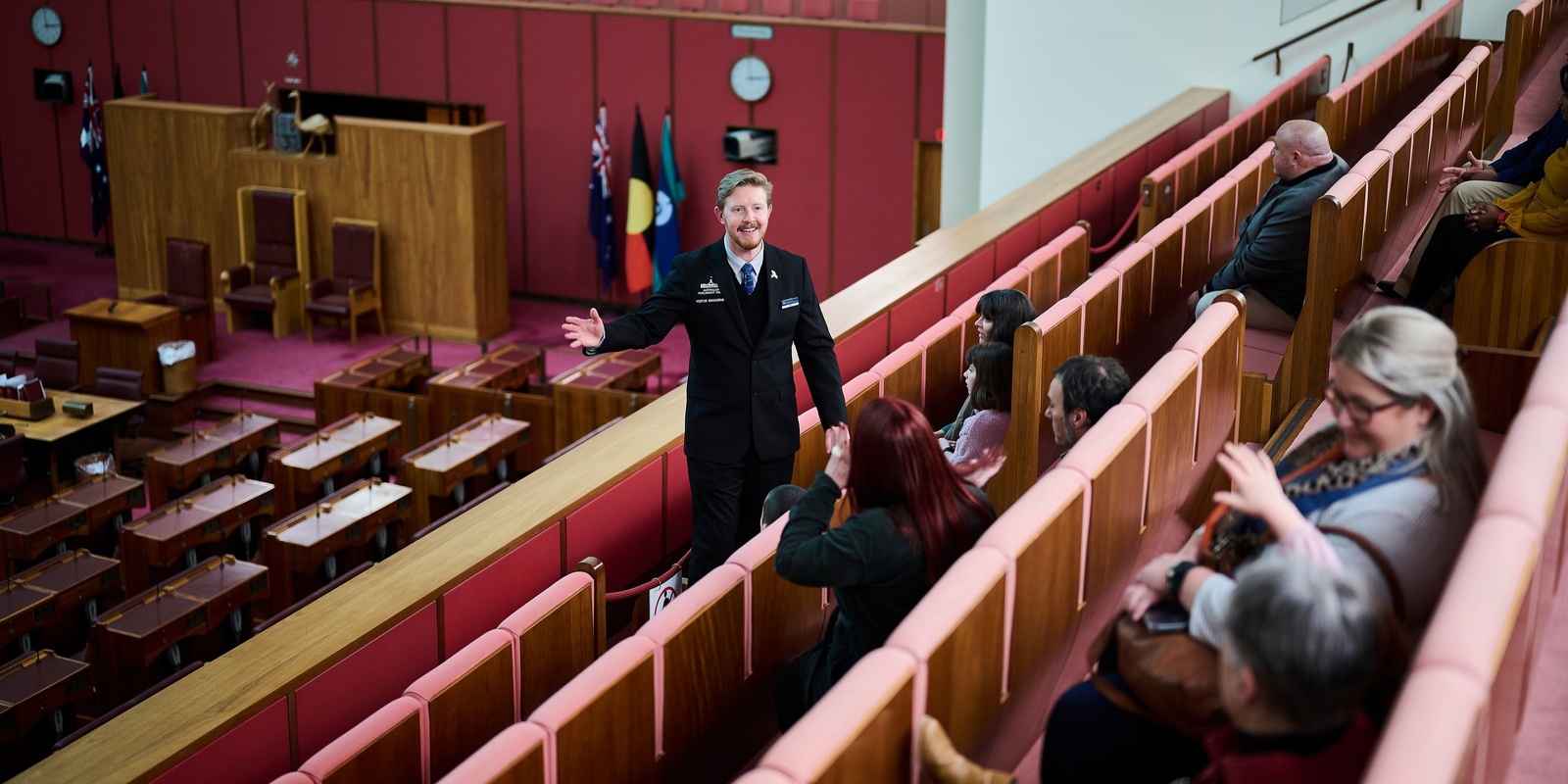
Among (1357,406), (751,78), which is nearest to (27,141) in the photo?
(751,78)

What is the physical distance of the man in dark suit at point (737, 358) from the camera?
8.92 ft

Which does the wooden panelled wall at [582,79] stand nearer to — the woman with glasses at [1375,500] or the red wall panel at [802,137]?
the red wall panel at [802,137]

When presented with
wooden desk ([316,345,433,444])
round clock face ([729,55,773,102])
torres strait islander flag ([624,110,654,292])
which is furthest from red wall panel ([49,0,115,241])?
wooden desk ([316,345,433,444])

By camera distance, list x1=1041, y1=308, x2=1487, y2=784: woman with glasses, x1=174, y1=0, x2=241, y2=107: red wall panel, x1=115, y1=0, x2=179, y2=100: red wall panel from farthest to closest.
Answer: x1=115, y1=0, x2=179, y2=100: red wall panel → x1=174, y1=0, x2=241, y2=107: red wall panel → x1=1041, y1=308, x2=1487, y2=784: woman with glasses

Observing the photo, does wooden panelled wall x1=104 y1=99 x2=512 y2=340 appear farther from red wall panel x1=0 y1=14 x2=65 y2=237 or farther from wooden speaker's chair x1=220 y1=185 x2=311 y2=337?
red wall panel x1=0 y1=14 x2=65 y2=237

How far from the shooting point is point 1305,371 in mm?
3107

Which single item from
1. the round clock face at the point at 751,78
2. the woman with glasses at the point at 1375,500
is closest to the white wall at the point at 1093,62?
the round clock face at the point at 751,78

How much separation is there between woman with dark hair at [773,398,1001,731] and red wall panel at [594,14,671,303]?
8.70 m

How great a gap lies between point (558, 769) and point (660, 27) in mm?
8842

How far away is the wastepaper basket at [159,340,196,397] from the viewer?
8648mm

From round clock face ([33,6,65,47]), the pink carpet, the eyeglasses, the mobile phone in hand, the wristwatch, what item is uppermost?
round clock face ([33,6,65,47])

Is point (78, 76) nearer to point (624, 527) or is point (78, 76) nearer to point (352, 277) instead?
point (352, 277)

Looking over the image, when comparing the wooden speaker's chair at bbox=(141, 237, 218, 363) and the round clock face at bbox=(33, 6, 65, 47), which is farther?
the round clock face at bbox=(33, 6, 65, 47)

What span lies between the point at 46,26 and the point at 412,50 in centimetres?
335
